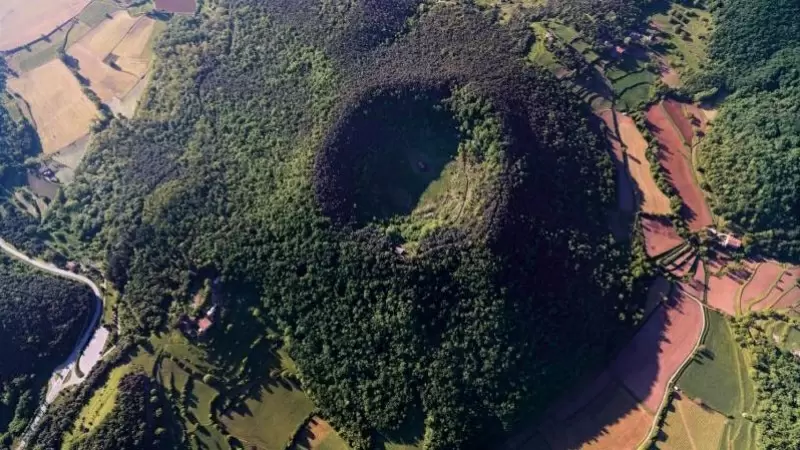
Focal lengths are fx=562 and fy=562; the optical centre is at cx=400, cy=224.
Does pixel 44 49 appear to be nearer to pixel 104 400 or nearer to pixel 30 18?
pixel 30 18

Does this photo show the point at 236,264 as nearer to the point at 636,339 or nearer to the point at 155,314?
the point at 155,314

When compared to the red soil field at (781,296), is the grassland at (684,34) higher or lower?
higher

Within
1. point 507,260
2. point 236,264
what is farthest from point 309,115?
point 507,260

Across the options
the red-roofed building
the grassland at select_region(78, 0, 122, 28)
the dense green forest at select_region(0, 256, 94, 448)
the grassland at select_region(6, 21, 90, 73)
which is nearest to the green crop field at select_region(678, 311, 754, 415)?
the red-roofed building

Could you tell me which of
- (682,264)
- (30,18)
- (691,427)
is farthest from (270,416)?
(30,18)

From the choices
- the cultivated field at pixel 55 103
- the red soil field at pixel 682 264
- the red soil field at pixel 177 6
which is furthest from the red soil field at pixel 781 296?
the cultivated field at pixel 55 103

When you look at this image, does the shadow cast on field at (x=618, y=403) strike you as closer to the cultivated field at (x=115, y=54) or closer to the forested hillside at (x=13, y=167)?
the forested hillside at (x=13, y=167)

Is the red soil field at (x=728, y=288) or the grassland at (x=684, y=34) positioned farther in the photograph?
the grassland at (x=684, y=34)
